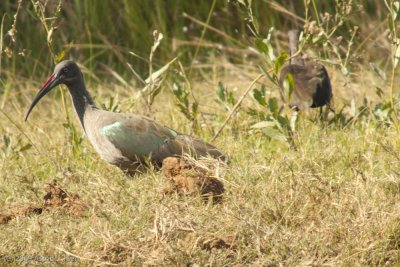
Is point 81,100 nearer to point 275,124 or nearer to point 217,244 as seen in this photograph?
point 275,124

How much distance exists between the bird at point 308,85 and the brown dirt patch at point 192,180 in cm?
157

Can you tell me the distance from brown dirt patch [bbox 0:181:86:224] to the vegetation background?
0.16 feet

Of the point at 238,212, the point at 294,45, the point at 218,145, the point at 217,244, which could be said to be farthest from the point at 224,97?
the point at 217,244

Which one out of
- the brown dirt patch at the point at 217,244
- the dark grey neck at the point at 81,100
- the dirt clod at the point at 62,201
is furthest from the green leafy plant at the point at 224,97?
the brown dirt patch at the point at 217,244

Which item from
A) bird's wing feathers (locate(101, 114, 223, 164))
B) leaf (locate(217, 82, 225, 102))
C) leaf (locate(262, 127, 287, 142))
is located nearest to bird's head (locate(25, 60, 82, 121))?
bird's wing feathers (locate(101, 114, 223, 164))

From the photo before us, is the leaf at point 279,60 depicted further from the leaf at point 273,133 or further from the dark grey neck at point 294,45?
the dark grey neck at point 294,45

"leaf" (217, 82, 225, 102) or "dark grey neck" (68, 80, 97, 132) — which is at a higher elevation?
"dark grey neck" (68, 80, 97, 132)

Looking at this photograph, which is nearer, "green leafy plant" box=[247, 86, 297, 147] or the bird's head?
"green leafy plant" box=[247, 86, 297, 147]

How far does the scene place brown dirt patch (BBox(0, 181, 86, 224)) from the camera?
5590mm

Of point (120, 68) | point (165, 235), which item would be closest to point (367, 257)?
point (165, 235)

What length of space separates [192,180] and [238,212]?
0.46 meters

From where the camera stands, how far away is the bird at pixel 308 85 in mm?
7215

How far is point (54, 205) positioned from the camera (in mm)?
5684

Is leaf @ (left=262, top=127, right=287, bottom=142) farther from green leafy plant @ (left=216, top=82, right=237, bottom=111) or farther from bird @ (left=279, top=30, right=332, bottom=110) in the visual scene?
green leafy plant @ (left=216, top=82, right=237, bottom=111)
